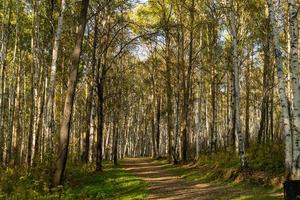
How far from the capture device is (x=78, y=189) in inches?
Result: 619

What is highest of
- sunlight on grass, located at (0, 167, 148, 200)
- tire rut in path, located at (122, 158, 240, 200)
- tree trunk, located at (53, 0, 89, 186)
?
tree trunk, located at (53, 0, 89, 186)

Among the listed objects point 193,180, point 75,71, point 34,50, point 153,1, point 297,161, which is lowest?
point 193,180

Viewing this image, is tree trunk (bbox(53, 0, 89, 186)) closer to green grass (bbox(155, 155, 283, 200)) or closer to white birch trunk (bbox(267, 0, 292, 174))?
green grass (bbox(155, 155, 283, 200))

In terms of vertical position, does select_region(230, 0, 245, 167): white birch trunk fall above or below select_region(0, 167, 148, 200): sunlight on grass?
above

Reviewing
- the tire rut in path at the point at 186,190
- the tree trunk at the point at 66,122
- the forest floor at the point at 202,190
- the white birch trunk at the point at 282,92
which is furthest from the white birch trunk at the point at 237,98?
the tree trunk at the point at 66,122

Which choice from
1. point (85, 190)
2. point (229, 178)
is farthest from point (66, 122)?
point (229, 178)

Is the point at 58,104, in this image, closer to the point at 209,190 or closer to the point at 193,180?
the point at 193,180

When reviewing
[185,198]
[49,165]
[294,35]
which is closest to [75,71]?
[49,165]

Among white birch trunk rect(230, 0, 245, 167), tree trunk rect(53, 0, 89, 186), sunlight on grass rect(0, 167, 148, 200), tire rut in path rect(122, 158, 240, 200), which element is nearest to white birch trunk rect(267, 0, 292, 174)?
tire rut in path rect(122, 158, 240, 200)

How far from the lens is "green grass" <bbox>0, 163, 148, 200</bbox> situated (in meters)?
13.6

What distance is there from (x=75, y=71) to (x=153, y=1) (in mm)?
18180

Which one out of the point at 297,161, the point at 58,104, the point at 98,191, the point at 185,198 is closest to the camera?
the point at 297,161

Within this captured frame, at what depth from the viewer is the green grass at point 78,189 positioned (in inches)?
534

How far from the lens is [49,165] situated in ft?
55.7
